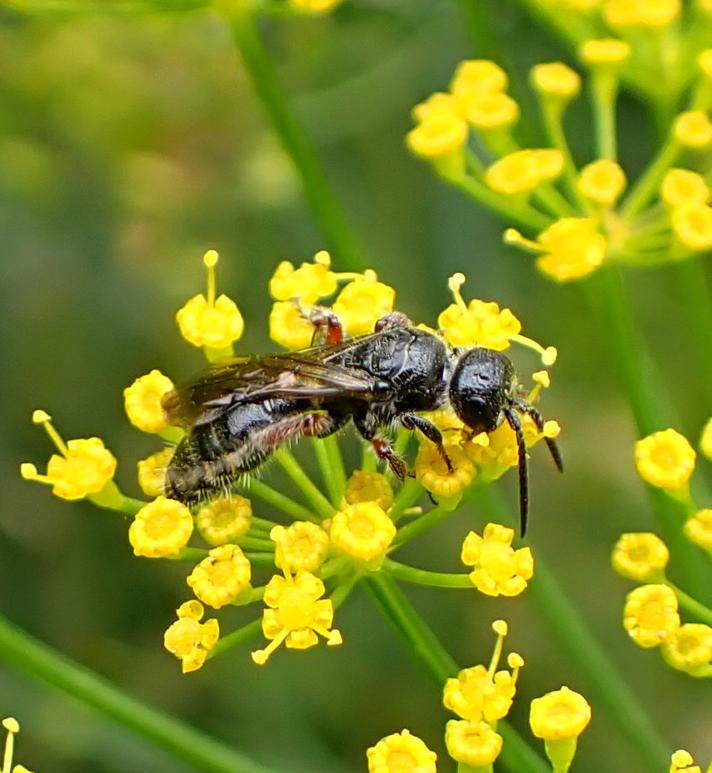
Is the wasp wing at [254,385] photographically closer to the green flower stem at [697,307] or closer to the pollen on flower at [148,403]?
the pollen on flower at [148,403]

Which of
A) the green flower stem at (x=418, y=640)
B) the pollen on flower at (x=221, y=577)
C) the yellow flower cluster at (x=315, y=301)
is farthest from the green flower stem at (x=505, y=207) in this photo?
the pollen on flower at (x=221, y=577)

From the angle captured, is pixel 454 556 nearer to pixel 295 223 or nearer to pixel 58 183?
pixel 295 223

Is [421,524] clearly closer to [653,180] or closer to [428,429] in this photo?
[428,429]

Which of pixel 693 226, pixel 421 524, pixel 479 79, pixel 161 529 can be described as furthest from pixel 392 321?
pixel 479 79

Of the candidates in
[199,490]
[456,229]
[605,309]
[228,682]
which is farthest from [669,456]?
[228,682]

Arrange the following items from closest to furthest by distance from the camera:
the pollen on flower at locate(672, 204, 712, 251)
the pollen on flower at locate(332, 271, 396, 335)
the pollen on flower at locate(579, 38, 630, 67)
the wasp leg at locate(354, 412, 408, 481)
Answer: the wasp leg at locate(354, 412, 408, 481) < the pollen on flower at locate(332, 271, 396, 335) < the pollen on flower at locate(672, 204, 712, 251) < the pollen on flower at locate(579, 38, 630, 67)

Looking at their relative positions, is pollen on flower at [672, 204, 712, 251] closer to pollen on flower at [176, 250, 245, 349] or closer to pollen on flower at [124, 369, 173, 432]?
pollen on flower at [176, 250, 245, 349]

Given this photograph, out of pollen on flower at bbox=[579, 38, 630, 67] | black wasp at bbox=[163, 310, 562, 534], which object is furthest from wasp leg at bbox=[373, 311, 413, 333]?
pollen on flower at bbox=[579, 38, 630, 67]
